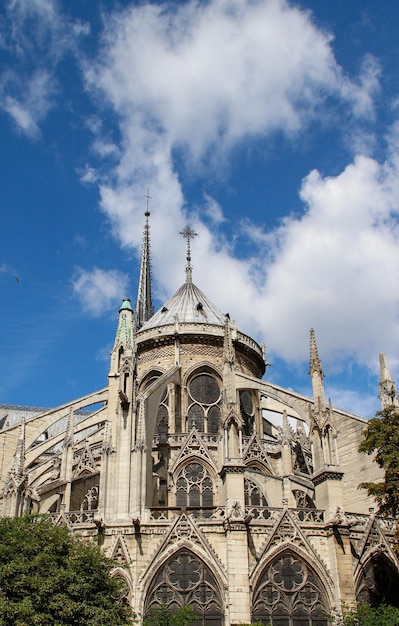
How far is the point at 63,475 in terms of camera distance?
88.5 feet

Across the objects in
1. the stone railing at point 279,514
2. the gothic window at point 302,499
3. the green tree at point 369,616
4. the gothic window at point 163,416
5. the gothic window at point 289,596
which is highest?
the gothic window at point 163,416

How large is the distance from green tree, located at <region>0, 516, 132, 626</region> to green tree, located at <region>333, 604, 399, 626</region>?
6.40 metres

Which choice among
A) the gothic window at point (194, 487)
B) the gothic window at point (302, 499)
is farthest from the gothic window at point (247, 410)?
the gothic window at point (302, 499)

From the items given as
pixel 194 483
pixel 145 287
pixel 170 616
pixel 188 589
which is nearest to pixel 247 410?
pixel 194 483

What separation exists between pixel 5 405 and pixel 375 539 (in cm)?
4937

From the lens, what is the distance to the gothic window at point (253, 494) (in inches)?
1082

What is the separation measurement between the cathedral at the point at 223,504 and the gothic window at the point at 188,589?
31 millimetres

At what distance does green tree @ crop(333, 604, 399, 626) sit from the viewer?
19188 millimetres

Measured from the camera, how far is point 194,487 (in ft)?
92.8

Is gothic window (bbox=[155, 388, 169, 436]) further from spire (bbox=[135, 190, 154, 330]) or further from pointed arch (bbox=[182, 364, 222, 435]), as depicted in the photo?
spire (bbox=[135, 190, 154, 330])

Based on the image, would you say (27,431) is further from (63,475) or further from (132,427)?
(132,427)

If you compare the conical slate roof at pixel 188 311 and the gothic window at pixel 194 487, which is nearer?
the gothic window at pixel 194 487

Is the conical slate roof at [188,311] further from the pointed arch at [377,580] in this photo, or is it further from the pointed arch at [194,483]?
the pointed arch at [377,580]

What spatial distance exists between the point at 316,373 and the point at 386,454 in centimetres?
524
